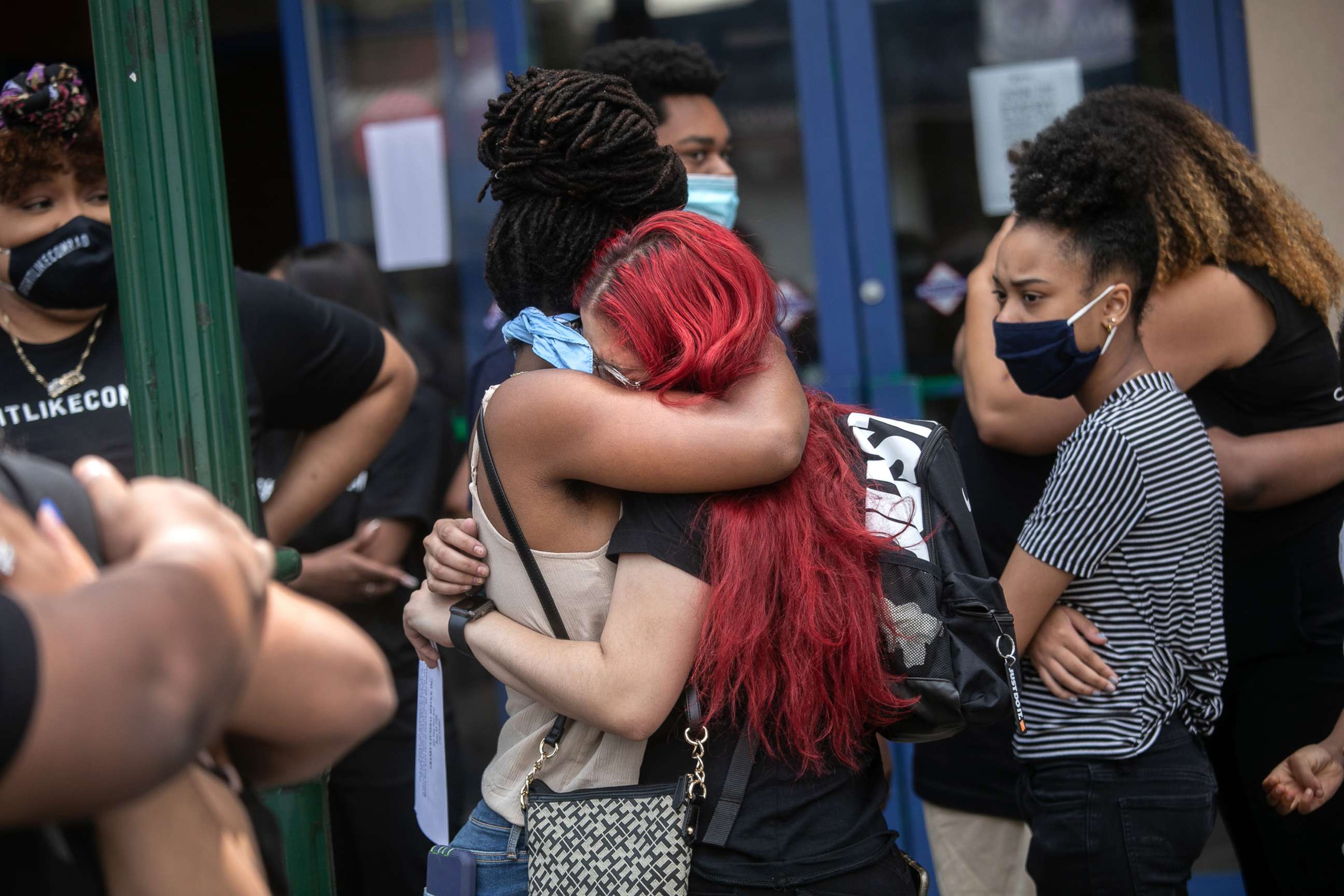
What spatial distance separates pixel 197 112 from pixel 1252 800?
7.65ft

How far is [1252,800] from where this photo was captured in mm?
2467

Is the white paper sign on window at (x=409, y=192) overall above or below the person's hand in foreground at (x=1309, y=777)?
above

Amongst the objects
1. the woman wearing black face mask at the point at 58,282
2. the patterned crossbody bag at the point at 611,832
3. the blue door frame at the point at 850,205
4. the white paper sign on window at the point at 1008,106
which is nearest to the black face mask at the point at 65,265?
the woman wearing black face mask at the point at 58,282

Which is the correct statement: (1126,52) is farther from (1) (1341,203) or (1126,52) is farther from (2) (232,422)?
(2) (232,422)

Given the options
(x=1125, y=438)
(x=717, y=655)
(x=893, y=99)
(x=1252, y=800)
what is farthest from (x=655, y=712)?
(x=893, y=99)

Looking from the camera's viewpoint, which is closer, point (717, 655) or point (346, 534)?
point (717, 655)

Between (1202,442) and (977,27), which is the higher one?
(977,27)

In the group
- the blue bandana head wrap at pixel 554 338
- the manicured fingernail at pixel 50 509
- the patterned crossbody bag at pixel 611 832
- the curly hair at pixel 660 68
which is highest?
the curly hair at pixel 660 68

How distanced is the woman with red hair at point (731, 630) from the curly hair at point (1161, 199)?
85cm

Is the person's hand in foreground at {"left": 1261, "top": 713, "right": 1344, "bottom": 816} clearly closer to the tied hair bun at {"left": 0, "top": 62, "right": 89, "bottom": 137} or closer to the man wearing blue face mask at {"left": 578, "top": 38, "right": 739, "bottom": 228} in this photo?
the man wearing blue face mask at {"left": 578, "top": 38, "right": 739, "bottom": 228}

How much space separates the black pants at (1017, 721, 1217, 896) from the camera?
1.99 m

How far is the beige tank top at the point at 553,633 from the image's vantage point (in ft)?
5.39

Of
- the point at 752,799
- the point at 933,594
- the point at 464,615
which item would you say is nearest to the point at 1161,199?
the point at 933,594

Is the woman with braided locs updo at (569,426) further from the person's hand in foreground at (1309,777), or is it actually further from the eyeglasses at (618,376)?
the person's hand in foreground at (1309,777)
